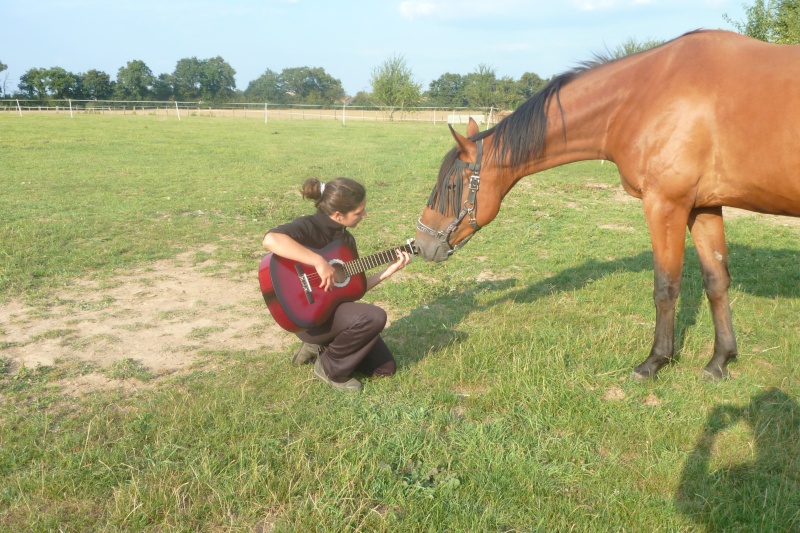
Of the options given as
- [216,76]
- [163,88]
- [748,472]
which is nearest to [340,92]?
[216,76]

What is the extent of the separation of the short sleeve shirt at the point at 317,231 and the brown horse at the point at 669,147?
→ 2.16 ft

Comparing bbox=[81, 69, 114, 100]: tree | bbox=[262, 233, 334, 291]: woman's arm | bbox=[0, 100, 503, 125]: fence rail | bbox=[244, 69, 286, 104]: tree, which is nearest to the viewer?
bbox=[262, 233, 334, 291]: woman's arm

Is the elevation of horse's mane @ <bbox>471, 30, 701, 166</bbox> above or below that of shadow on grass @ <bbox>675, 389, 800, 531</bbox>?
above

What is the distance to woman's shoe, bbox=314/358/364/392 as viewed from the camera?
11.8 feet

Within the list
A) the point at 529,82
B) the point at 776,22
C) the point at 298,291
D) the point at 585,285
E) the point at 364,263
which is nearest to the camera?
the point at 298,291

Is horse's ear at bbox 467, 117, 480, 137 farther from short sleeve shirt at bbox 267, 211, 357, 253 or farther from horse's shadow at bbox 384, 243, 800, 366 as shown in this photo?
horse's shadow at bbox 384, 243, 800, 366

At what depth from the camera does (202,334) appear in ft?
14.9

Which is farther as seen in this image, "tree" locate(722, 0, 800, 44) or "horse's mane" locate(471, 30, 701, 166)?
"tree" locate(722, 0, 800, 44)

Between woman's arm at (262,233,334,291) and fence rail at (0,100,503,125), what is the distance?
33.0 meters

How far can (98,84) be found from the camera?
6334 centimetres

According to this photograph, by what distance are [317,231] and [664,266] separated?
232 centimetres

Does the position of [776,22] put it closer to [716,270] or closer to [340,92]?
[716,270]

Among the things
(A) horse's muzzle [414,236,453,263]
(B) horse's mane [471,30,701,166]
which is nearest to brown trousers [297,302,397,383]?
(A) horse's muzzle [414,236,453,263]

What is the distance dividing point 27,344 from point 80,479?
6.86 feet
